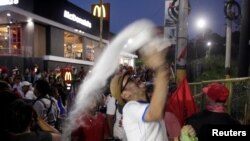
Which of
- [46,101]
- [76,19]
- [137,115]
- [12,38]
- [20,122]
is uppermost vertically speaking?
[76,19]

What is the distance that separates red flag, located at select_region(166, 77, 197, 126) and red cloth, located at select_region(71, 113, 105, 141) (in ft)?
3.16

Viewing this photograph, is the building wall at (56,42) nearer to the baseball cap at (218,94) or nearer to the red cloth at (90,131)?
the red cloth at (90,131)

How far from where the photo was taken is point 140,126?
9.09 ft

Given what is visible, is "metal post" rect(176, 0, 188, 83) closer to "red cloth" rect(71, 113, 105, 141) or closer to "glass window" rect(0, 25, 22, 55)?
"red cloth" rect(71, 113, 105, 141)

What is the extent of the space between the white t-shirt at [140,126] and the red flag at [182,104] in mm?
1758

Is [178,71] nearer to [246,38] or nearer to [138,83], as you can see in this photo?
[246,38]

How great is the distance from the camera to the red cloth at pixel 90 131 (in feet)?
14.5

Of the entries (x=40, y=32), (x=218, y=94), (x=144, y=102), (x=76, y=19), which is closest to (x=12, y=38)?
(x=40, y=32)

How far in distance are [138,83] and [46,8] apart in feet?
80.0

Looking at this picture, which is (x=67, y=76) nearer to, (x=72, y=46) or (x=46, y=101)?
(x=46, y=101)

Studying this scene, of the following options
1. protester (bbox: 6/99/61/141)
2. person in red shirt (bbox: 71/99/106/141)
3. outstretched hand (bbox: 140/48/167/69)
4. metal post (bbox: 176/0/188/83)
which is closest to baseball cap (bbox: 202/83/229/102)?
person in red shirt (bbox: 71/99/106/141)

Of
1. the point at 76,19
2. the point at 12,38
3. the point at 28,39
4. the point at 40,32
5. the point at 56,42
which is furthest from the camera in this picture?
the point at 76,19

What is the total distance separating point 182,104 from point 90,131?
1.29 metres

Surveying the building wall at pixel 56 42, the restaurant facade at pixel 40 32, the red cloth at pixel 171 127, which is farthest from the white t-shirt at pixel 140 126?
the building wall at pixel 56 42
